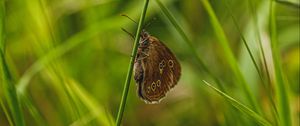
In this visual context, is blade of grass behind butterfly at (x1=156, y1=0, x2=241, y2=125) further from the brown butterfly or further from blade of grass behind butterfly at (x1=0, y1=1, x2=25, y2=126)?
blade of grass behind butterfly at (x1=0, y1=1, x2=25, y2=126)

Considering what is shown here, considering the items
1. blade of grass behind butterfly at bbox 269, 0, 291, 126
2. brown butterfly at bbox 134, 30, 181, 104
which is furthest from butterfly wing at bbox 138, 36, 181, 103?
blade of grass behind butterfly at bbox 269, 0, 291, 126

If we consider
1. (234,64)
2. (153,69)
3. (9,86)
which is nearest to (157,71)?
(153,69)

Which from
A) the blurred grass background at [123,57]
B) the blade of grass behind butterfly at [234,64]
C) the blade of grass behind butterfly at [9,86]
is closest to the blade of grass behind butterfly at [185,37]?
the blade of grass behind butterfly at [234,64]

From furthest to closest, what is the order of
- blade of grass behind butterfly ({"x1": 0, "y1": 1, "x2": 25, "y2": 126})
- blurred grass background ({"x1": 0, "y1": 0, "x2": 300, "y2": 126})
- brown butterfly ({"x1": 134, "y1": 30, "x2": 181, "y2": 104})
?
blurred grass background ({"x1": 0, "y1": 0, "x2": 300, "y2": 126})
brown butterfly ({"x1": 134, "y1": 30, "x2": 181, "y2": 104})
blade of grass behind butterfly ({"x1": 0, "y1": 1, "x2": 25, "y2": 126})

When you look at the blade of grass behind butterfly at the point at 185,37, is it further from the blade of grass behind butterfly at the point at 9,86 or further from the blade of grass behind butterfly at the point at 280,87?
the blade of grass behind butterfly at the point at 9,86

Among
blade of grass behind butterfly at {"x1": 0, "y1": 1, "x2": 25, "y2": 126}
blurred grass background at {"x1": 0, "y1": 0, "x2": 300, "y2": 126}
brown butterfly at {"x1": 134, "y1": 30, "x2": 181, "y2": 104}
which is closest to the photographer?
blade of grass behind butterfly at {"x1": 0, "y1": 1, "x2": 25, "y2": 126}

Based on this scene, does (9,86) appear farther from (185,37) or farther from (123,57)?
(123,57)

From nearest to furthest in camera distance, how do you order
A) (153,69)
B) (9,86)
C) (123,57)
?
1. (9,86)
2. (153,69)
3. (123,57)

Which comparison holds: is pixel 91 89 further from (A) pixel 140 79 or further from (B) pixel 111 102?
(A) pixel 140 79

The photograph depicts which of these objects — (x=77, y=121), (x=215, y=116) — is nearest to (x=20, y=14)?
(x=215, y=116)
